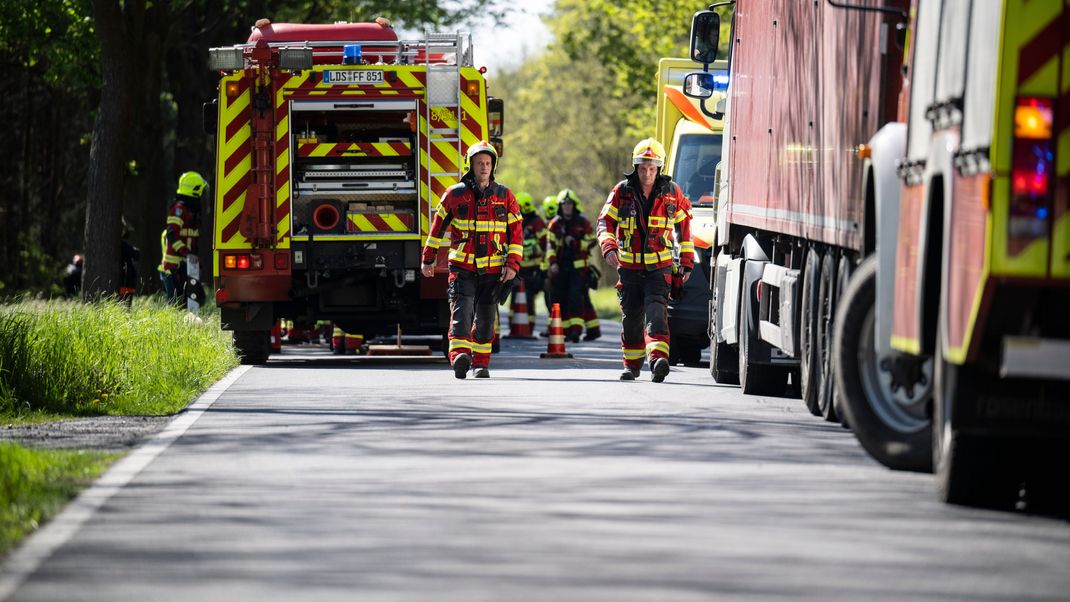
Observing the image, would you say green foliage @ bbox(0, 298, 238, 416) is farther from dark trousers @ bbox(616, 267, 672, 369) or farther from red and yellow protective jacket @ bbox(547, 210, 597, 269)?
red and yellow protective jacket @ bbox(547, 210, 597, 269)

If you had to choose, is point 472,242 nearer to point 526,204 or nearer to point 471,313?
point 471,313

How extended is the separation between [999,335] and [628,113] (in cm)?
3936

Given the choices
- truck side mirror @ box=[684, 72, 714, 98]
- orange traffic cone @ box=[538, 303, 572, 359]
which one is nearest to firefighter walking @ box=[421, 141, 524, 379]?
truck side mirror @ box=[684, 72, 714, 98]

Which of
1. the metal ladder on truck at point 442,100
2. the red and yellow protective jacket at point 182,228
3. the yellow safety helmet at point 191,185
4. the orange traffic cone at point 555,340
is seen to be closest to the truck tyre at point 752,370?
the metal ladder on truck at point 442,100

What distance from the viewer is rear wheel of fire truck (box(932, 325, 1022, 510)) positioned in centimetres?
845

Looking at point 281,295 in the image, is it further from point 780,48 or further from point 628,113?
point 628,113

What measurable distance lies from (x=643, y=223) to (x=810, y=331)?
4355mm

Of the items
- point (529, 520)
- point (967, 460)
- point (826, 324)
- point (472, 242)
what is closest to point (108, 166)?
point (472, 242)

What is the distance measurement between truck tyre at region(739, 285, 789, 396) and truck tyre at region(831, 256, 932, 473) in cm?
518

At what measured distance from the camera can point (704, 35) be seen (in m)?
17.3

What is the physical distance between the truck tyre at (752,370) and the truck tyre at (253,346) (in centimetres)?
603

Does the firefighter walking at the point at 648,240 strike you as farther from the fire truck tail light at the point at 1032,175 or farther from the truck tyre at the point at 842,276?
the fire truck tail light at the point at 1032,175

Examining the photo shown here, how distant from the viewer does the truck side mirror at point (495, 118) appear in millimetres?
20953

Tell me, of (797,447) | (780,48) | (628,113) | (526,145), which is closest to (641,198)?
(780,48)
